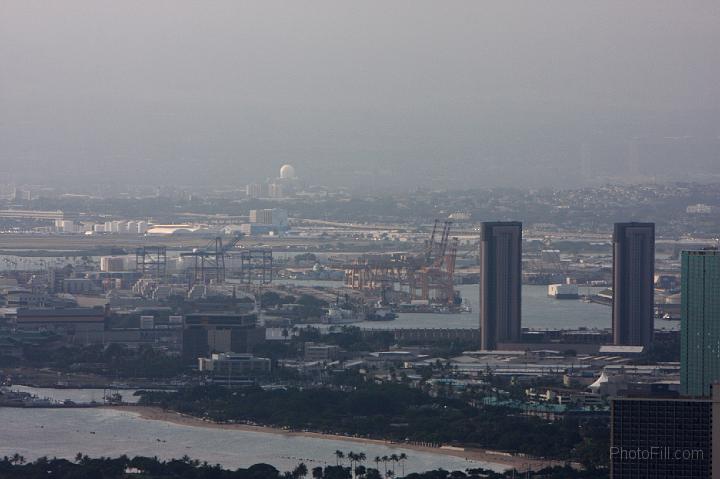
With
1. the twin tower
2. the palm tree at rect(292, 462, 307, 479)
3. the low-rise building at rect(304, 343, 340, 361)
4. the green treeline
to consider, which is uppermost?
the twin tower

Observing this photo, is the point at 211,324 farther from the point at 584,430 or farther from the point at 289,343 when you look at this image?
the point at 584,430

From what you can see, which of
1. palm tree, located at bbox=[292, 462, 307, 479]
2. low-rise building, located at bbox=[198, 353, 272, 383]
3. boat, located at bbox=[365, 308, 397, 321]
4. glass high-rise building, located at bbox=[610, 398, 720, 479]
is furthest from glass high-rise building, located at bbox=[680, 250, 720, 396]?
boat, located at bbox=[365, 308, 397, 321]

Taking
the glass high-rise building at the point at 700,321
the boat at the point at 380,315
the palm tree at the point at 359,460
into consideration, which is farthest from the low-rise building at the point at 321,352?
the palm tree at the point at 359,460

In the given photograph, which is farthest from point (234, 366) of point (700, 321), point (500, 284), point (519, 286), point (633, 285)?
point (700, 321)

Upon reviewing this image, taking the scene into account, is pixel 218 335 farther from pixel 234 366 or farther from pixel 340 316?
pixel 340 316

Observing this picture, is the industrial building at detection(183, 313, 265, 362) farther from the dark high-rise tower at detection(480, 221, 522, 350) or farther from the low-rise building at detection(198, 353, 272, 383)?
the dark high-rise tower at detection(480, 221, 522, 350)

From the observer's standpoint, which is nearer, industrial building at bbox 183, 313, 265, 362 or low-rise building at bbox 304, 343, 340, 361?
low-rise building at bbox 304, 343, 340, 361
